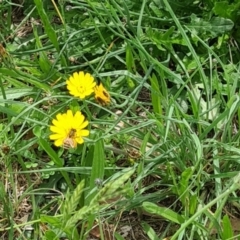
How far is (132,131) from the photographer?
5.63 ft

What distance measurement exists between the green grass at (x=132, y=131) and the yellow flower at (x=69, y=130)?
0.03 metres

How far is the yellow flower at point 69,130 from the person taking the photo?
5.16 feet

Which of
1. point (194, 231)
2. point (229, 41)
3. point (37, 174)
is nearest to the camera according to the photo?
point (194, 231)

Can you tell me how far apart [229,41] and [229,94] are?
0.33 metres

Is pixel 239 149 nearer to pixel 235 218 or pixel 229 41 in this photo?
pixel 235 218

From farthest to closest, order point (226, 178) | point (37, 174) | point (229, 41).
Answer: point (229, 41), point (37, 174), point (226, 178)

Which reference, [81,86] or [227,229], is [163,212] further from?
[81,86]

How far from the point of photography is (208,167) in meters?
1.74

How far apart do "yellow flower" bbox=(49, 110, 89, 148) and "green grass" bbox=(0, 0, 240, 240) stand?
33 millimetres

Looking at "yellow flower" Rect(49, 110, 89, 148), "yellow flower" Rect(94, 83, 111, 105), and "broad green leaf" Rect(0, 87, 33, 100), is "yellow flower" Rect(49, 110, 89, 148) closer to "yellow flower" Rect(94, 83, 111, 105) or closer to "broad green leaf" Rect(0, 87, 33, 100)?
"yellow flower" Rect(94, 83, 111, 105)

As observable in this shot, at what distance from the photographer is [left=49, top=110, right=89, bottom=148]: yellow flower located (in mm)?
1574

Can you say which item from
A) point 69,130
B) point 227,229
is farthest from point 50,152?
Answer: point 227,229

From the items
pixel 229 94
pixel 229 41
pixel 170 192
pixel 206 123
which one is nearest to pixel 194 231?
pixel 170 192

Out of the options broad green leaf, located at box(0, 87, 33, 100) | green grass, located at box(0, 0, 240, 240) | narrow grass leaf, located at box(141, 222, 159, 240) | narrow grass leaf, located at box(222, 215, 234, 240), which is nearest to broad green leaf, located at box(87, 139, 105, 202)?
green grass, located at box(0, 0, 240, 240)
